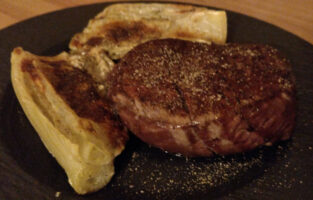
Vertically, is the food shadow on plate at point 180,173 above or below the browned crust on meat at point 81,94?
below

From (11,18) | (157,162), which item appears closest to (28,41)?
(11,18)

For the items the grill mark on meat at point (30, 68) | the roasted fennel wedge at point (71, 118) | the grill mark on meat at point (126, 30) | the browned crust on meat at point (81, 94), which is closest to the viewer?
the roasted fennel wedge at point (71, 118)

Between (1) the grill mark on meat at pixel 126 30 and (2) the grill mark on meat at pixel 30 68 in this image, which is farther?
(1) the grill mark on meat at pixel 126 30

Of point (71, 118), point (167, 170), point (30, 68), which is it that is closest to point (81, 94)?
point (71, 118)

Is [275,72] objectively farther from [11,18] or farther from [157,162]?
[11,18]

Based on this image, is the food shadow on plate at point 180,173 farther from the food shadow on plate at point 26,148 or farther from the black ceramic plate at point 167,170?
the food shadow on plate at point 26,148

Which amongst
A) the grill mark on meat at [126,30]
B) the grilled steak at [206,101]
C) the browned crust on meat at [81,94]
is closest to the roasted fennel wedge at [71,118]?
the browned crust on meat at [81,94]
